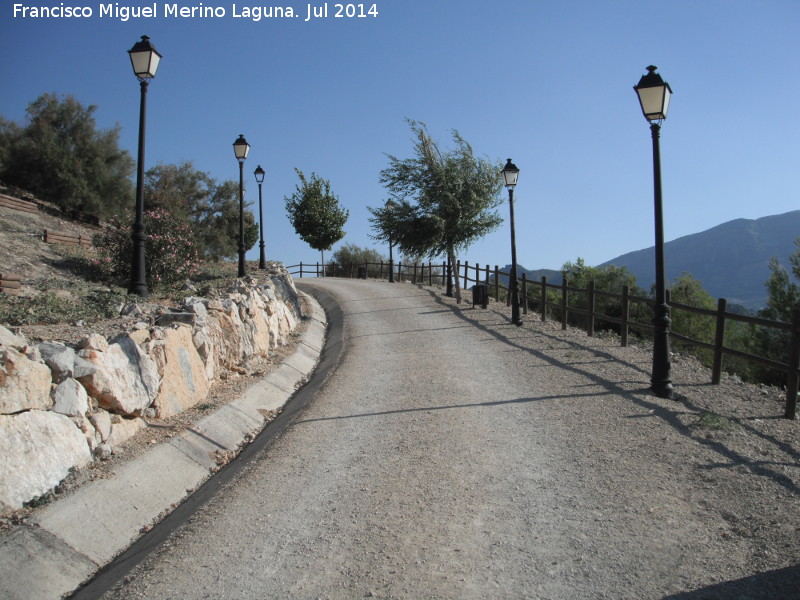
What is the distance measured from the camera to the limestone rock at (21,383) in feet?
16.1

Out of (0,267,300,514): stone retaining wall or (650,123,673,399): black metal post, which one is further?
(650,123,673,399): black metal post

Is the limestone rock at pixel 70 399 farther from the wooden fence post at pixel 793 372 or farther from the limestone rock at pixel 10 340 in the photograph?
the wooden fence post at pixel 793 372

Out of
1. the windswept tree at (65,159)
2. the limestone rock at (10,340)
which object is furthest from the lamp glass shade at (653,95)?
the windswept tree at (65,159)

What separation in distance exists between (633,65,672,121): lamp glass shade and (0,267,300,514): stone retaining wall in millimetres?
7079

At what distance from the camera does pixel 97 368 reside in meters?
5.93

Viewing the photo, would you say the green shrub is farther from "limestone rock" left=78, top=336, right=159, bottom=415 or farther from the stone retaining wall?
"limestone rock" left=78, top=336, right=159, bottom=415

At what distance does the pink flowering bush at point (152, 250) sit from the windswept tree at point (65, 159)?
43.7 ft

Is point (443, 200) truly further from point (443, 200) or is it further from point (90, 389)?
point (90, 389)

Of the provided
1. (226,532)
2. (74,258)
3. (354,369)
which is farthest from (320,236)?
(226,532)

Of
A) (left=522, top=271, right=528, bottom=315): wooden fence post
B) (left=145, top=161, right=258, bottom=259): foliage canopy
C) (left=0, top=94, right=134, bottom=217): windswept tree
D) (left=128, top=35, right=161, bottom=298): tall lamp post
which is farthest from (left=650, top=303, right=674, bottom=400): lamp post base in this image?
(left=145, top=161, right=258, bottom=259): foliage canopy

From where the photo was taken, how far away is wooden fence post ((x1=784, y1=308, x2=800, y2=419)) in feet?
25.0

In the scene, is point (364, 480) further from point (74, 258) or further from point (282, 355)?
point (74, 258)

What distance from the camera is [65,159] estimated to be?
26.7 meters

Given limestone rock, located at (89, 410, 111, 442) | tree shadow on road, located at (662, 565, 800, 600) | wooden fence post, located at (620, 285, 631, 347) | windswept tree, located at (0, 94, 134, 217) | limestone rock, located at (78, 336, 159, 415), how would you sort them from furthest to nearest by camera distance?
1. windswept tree, located at (0, 94, 134, 217)
2. wooden fence post, located at (620, 285, 631, 347)
3. limestone rock, located at (78, 336, 159, 415)
4. limestone rock, located at (89, 410, 111, 442)
5. tree shadow on road, located at (662, 565, 800, 600)
